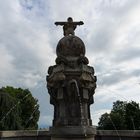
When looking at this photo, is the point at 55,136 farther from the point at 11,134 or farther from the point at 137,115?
the point at 137,115

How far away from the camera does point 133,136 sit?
12.8 m

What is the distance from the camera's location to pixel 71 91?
36.8 feet

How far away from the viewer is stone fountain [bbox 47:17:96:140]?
35.6 ft

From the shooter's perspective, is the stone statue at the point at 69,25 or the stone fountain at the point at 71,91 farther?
the stone statue at the point at 69,25

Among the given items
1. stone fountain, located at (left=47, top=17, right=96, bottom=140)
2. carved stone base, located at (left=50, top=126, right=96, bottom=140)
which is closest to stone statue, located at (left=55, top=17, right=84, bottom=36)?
stone fountain, located at (left=47, top=17, right=96, bottom=140)

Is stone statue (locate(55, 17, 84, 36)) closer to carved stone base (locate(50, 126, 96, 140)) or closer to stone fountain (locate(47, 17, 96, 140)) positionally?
stone fountain (locate(47, 17, 96, 140))

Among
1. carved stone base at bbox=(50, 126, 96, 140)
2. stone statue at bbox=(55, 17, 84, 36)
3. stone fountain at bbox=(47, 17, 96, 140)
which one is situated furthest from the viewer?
stone statue at bbox=(55, 17, 84, 36)

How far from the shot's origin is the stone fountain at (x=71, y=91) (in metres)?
10.9

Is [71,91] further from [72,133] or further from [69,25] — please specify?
[69,25]

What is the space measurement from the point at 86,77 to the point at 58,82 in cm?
114

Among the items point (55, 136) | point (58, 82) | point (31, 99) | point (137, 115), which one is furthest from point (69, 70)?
point (31, 99)

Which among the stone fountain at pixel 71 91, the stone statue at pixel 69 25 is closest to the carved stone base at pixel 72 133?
the stone fountain at pixel 71 91

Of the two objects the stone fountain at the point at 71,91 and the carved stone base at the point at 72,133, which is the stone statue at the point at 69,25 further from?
the carved stone base at the point at 72,133

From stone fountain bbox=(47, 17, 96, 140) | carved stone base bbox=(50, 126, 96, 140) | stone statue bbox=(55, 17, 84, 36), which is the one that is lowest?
carved stone base bbox=(50, 126, 96, 140)
